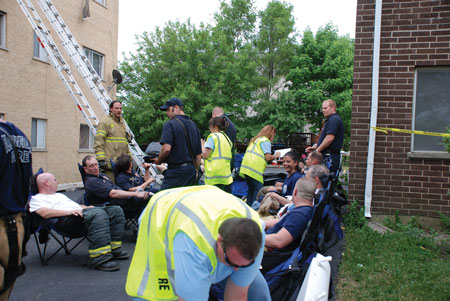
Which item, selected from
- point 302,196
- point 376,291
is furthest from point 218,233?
point 376,291

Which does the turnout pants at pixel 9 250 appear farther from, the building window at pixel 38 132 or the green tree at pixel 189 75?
the green tree at pixel 189 75

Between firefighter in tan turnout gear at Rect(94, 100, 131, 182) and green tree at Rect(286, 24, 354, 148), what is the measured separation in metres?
24.1

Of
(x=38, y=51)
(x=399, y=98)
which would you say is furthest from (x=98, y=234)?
(x=38, y=51)

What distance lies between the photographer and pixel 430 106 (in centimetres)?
653

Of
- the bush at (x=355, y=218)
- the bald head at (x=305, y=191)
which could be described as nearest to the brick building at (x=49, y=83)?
the bush at (x=355, y=218)

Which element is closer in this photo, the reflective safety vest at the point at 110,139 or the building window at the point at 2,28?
the reflective safety vest at the point at 110,139

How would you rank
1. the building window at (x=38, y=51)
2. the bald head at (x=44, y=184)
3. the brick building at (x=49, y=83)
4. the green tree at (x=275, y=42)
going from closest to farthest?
1. the bald head at (x=44, y=184)
2. the brick building at (x=49, y=83)
3. the building window at (x=38, y=51)
4. the green tree at (x=275, y=42)

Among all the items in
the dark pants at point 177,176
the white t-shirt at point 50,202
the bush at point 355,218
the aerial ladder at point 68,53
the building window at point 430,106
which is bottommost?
the bush at point 355,218

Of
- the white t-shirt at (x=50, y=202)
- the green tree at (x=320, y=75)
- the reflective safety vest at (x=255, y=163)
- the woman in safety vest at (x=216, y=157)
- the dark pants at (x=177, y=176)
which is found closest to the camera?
the white t-shirt at (x=50, y=202)

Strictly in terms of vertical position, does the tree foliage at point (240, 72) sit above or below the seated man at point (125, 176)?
above

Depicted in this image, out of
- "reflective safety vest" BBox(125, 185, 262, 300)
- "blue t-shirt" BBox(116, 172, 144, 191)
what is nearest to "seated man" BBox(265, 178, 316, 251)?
"reflective safety vest" BBox(125, 185, 262, 300)

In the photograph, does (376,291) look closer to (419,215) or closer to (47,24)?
(419,215)

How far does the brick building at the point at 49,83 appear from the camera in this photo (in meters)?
11.8

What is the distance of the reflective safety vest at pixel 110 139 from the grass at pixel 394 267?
375 cm
